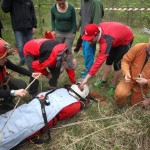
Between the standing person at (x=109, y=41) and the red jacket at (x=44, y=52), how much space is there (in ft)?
1.54

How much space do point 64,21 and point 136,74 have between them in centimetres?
216

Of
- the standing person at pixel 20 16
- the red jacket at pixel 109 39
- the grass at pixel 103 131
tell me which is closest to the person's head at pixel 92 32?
the red jacket at pixel 109 39

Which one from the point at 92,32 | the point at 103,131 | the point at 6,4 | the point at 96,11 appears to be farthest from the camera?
the point at 6,4

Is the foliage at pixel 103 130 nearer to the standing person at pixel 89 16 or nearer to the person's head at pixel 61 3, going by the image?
the standing person at pixel 89 16

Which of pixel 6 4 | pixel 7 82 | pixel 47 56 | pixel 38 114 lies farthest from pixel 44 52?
pixel 6 4

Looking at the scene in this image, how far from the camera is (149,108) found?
4.27 metres

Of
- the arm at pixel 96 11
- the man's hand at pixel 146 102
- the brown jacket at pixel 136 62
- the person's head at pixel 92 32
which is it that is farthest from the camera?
the arm at pixel 96 11

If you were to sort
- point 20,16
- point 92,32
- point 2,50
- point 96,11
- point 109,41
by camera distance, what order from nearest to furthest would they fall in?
point 2,50 → point 92,32 → point 109,41 → point 96,11 → point 20,16

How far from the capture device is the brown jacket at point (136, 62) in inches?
158

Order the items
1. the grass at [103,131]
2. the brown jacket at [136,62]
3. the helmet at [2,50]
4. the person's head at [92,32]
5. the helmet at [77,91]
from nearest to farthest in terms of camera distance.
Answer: the helmet at [2,50], the grass at [103,131], the person's head at [92,32], the brown jacket at [136,62], the helmet at [77,91]

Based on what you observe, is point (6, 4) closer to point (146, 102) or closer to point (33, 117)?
point (33, 117)

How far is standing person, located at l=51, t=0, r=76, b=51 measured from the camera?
17.6 ft

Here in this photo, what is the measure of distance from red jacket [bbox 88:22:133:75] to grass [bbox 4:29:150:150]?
781mm

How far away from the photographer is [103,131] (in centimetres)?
375
